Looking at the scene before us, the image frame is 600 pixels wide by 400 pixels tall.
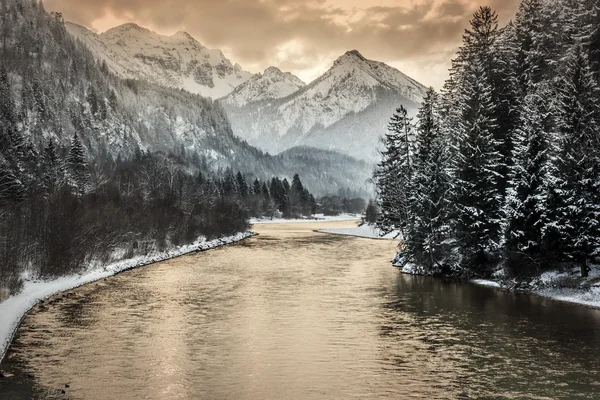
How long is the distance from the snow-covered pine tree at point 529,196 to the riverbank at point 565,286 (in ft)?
3.05

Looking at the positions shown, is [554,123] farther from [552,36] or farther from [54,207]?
[54,207]

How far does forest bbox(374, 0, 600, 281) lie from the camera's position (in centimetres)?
3034

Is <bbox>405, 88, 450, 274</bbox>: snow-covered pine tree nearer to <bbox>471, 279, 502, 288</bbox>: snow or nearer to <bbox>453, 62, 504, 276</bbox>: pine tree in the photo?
<bbox>453, 62, 504, 276</bbox>: pine tree

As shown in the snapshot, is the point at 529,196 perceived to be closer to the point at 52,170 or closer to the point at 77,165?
the point at 52,170

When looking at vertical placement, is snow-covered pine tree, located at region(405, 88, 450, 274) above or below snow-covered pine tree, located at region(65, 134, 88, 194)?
below

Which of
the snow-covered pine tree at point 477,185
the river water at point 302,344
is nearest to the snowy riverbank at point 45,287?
the river water at point 302,344

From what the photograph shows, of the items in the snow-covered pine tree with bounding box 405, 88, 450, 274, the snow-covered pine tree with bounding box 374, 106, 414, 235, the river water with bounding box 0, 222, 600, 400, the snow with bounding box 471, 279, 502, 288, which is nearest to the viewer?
the river water with bounding box 0, 222, 600, 400

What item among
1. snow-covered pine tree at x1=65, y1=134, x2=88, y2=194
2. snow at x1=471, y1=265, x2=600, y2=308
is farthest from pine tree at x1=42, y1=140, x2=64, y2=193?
snow at x1=471, y1=265, x2=600, y2=308

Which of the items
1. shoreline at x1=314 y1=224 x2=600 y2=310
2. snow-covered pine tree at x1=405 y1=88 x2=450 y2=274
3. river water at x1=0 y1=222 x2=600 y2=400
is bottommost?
river water at x1=0 y1=222 x2=600 y2=400

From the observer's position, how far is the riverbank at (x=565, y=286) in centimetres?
2848

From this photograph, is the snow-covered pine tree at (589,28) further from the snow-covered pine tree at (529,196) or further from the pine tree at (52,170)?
the pine tree at (52,170)

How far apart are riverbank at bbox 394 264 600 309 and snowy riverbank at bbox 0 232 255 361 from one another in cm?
2741

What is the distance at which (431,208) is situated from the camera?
42156 millimetres

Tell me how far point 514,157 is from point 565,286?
9.38 meters
